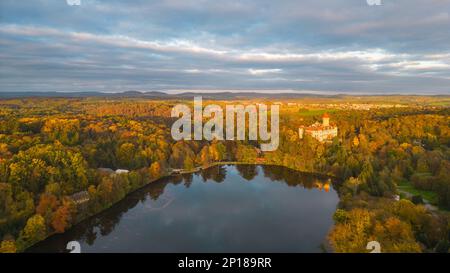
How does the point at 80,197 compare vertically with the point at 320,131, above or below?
below

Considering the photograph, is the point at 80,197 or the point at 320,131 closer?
the point at 80,197

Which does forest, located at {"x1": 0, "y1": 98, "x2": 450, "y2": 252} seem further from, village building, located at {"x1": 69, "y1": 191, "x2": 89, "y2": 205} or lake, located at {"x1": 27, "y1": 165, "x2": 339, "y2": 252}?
lake, located at {"x1": 27, "y1": 165, "x2": 339, "y2": 252}

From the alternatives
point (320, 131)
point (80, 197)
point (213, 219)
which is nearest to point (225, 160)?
point (320, 131)

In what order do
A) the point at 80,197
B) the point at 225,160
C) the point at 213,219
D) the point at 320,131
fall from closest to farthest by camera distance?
the point at 213,219, the point at 80,197, the point at 225,160, the point at 320,131

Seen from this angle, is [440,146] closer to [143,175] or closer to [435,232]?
[435,232]

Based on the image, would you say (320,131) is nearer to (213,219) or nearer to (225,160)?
(225,160)

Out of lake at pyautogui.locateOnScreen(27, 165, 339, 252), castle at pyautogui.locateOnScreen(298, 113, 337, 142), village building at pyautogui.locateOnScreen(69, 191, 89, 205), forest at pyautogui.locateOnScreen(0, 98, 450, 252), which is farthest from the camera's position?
castle at pyautogui.locateOnScreen(298, 113, 337, 142)

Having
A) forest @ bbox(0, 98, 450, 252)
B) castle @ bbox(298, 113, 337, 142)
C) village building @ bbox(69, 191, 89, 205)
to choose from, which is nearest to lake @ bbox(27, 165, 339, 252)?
forest @ bbox(0, 98, 450, 252)
